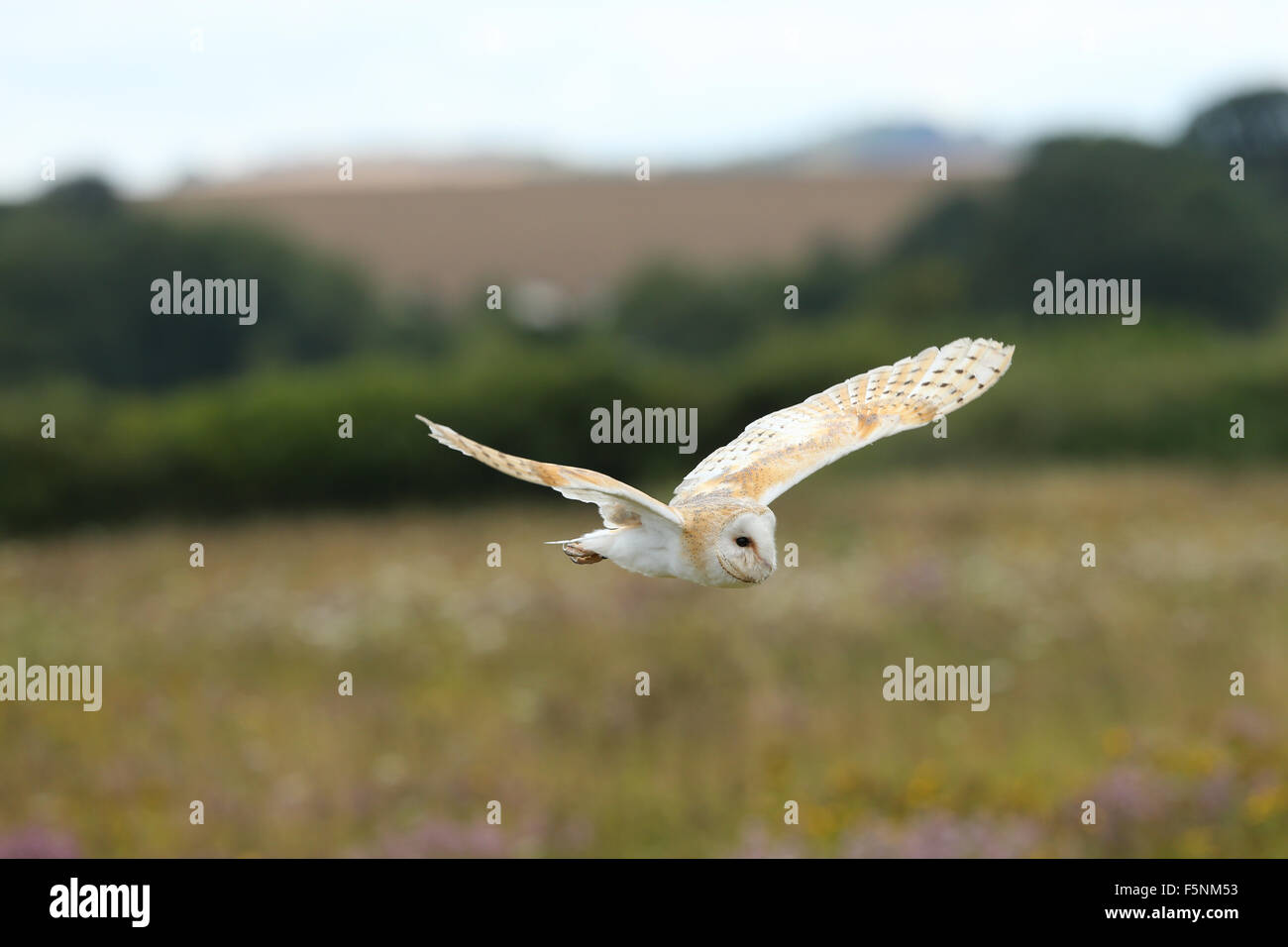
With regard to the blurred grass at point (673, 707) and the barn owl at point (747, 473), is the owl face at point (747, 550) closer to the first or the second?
the barn owl at point (747, 473)

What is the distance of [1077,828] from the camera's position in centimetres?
1009

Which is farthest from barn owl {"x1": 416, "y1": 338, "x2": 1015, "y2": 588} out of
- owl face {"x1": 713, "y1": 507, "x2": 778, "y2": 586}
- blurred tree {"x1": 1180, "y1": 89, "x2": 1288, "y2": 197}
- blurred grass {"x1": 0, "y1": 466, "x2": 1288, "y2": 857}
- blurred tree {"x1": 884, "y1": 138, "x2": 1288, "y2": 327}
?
blurred tree {"x1": 1180, "y1": 89, "x2": 1288, "y2": 197}

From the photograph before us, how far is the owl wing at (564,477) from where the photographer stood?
1857 mm

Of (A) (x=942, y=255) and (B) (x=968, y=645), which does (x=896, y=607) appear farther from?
(A) (x=942, y=255)

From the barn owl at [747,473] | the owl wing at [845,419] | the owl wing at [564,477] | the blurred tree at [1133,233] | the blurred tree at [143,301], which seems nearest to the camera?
the owl wing at [564,477]

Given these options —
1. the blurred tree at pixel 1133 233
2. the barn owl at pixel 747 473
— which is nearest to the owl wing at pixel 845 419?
the barn owl at pixel 747 473

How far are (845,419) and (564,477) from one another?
1.41 m

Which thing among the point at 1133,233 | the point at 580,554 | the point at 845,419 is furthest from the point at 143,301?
the point at 580,554

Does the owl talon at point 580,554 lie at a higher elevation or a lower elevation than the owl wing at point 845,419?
lower

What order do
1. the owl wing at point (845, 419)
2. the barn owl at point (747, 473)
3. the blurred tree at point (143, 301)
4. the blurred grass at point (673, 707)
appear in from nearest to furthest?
the barn owl at point (747, 473), the owl wing at point (845, 419), the blurred grass at point (673, 707), the blurred tree at point (143, 301)

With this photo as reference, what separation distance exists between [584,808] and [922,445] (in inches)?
564

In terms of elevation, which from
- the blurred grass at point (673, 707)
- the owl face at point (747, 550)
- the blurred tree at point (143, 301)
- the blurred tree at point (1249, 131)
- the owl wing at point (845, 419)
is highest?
the blurred tree at point (1249, 131)

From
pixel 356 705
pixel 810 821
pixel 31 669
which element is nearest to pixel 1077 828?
pixel 810 821

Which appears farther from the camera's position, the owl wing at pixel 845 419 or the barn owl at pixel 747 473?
→ the owl wing at pixel 845 419
